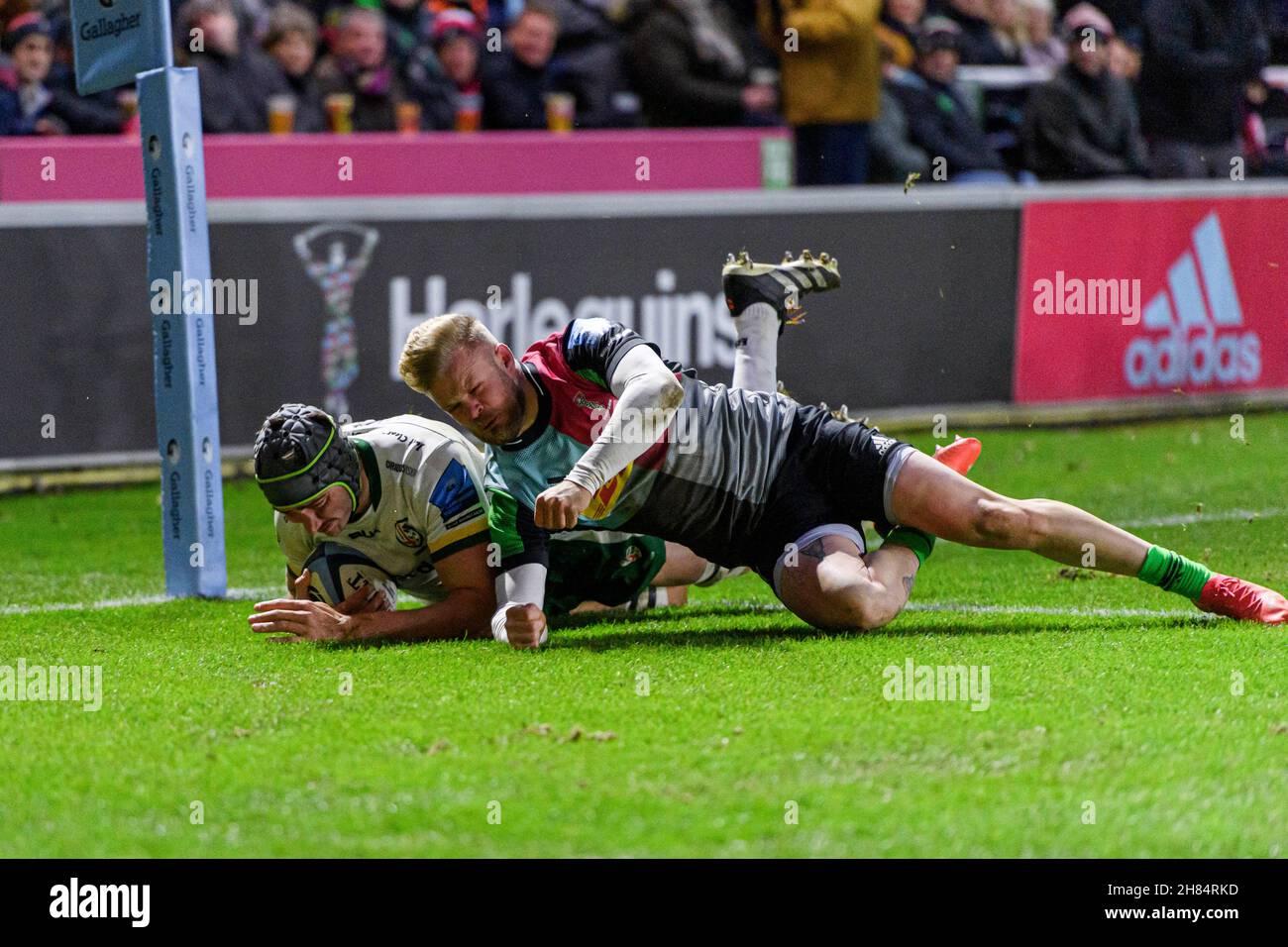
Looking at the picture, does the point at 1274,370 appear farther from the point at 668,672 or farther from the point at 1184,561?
the point at 668,672

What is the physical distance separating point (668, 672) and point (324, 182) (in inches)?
306

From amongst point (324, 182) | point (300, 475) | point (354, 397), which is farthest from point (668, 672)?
point (324, 182)

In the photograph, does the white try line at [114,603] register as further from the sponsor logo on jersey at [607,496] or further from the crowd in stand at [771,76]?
the crowd in stand at [771,76]

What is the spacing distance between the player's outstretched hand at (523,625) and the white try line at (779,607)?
1.36 metres

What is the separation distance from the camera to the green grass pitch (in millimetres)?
4352

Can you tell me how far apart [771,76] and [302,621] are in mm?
9603

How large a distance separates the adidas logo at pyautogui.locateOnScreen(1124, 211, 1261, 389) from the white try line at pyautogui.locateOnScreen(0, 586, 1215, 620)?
6422mm

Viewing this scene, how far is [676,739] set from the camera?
16.7ft

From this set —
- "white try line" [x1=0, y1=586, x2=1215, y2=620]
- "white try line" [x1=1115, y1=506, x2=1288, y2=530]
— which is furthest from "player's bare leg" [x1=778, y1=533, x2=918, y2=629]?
"white try line" [x1=1115, y1=506, x2=1288, y2=530]

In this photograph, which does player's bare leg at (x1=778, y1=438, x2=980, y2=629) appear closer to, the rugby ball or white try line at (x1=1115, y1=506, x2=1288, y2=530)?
the rugby ball

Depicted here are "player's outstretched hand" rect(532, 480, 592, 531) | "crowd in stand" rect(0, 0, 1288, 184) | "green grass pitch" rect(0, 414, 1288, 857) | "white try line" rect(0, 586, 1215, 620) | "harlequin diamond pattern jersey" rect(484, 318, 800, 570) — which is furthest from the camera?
"crowd in stand" rect(0, 0, 1288, 184)

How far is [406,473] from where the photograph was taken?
259 inches

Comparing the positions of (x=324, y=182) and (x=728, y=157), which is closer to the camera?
(x=324, y=182)
